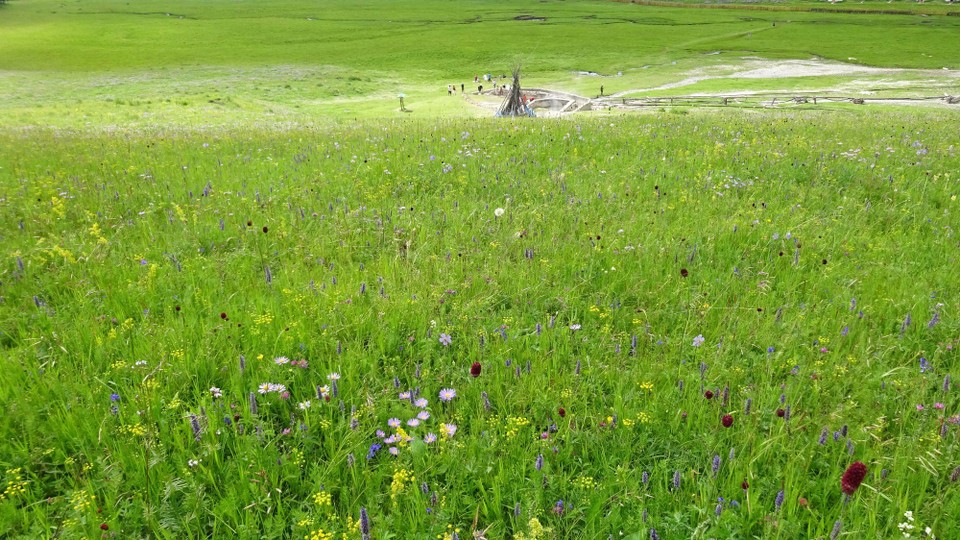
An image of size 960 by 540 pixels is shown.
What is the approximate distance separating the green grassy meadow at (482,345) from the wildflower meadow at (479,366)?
1.0 inches

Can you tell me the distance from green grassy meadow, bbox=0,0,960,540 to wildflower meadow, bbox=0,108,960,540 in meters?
0.03

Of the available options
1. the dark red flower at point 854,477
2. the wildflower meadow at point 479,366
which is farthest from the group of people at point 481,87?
the dark red flower at point 854,477

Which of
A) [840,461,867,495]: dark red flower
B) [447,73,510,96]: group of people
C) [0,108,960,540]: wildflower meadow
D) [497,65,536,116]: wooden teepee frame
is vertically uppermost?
[447,73,510,96]: group of people

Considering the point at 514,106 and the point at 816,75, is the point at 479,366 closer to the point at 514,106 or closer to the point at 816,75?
the point at 514,106

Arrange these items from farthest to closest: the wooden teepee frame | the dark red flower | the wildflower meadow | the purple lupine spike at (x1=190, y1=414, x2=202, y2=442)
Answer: the wooden teepee frame < the purple lupine spike at (x1=190, y1=414, x2=202, y2=442) < the wildflower meadow < the dark red flower

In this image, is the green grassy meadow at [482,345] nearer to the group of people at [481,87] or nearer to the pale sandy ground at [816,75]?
the pale sandy ground at [816,75]

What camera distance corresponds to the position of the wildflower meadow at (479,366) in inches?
99.7

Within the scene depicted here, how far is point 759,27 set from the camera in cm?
11650

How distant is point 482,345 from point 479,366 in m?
0.96

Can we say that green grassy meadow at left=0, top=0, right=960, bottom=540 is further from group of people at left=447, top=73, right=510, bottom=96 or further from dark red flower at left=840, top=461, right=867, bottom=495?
group of people at left=447, top=73, right=510, bottom=96

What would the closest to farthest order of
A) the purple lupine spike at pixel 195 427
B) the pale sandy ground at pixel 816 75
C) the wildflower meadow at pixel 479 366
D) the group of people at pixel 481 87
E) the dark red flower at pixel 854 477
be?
1. the dark red flower at pixel 854 477
2. the wildflower meadow at pixel 479 366
3. the purple lupine spike at pixel 195 427
4. the pale sandy ground at pixel 816 75
5. the group of people at pixel 481 87

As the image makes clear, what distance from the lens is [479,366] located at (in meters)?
2.90

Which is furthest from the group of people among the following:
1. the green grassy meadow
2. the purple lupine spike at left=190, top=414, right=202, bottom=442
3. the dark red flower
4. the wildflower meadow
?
the dark red flower

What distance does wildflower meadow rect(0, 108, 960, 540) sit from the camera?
2531 millimetres
